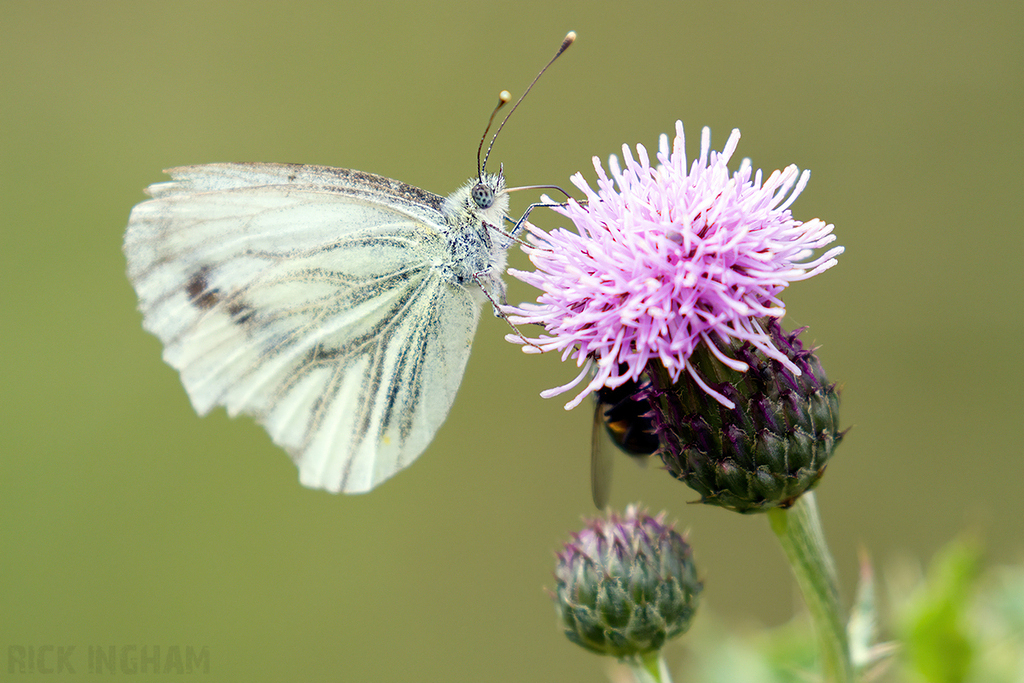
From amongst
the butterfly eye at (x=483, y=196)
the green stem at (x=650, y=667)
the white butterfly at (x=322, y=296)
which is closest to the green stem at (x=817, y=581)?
the green stem at (x=650, y=667)

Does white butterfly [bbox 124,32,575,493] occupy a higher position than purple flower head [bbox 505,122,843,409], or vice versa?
white butterfly [bbox 124,32,575,493]


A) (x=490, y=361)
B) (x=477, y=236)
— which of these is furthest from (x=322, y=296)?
(x=490, y=361)

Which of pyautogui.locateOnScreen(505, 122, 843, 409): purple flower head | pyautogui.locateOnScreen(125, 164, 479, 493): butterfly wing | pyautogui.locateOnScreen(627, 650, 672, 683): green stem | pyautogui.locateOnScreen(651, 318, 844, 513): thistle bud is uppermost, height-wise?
pyautogui.locateOnScreen(125, 164, 479, 493): butterfly wing

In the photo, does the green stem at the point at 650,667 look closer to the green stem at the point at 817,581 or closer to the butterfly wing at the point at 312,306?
the green stem at the point at 817,581

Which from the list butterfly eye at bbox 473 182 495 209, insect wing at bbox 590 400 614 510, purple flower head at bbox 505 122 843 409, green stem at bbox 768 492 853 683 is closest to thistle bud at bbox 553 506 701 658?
insect wing at bbox 590 400 614 510

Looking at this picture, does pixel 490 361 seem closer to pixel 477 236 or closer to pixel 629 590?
pixel 477 236

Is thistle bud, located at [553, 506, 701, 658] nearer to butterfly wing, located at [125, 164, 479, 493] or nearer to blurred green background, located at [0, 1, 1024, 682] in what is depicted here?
butterfly wing, located at [125, 164, 479, 493]
